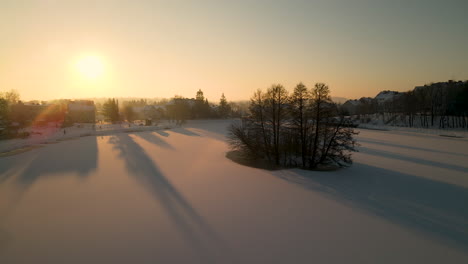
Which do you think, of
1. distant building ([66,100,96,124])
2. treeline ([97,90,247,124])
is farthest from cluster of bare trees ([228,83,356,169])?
distant building ([66,100,96,124])

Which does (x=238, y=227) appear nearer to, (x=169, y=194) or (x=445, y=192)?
(x=169, y=194)

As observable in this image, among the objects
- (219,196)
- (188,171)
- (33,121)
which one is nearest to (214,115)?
(33,121)

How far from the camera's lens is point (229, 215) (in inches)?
405

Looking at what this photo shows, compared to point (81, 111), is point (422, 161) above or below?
below

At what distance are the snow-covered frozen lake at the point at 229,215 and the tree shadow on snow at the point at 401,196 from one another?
0.08 meters

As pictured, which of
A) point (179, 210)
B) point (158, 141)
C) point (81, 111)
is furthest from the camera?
point (81, 111)

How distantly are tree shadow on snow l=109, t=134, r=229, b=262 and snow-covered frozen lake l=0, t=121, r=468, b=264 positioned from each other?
0.06 meters

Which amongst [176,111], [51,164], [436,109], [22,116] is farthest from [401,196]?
[436,109]

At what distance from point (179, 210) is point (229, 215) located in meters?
2.81

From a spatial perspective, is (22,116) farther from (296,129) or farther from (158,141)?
(296,129)

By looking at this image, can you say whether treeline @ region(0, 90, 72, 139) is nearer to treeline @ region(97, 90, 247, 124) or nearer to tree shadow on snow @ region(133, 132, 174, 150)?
treeline @ region(97, 90, 247, 124)

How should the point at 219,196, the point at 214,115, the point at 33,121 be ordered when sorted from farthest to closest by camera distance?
1. the point at 214,115
2. the point at 33,121
3. the point at 219,196

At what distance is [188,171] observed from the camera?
727 inches

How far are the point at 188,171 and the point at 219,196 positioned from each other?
21.7 ft
